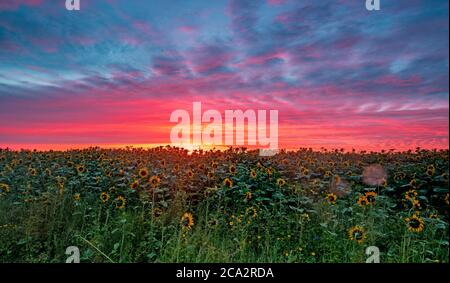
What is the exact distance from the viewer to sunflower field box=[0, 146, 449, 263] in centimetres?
443

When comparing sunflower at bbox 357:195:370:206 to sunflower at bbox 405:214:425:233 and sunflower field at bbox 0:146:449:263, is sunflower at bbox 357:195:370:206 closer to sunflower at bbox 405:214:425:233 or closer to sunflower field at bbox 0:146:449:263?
sunflower field at bbox 0:146:449:263

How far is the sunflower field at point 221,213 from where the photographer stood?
14.5ft

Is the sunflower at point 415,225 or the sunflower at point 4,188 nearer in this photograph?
the sunflower at point 415,225

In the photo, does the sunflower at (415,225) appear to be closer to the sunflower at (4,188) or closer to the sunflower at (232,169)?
the sunflower at (232,169)

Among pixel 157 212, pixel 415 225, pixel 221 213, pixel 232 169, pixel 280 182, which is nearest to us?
pixel 415 225

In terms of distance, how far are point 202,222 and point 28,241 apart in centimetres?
209

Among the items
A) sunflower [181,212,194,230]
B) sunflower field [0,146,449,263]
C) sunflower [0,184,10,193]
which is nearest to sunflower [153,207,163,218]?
sunflower field [0,146,449,263]

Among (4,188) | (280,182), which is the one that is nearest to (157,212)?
(280,182)

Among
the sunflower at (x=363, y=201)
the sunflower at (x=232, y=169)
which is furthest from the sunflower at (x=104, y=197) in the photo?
the sunflower at (x=363, y=201)

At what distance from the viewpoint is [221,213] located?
216 inches

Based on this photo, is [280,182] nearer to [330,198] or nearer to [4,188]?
[330,198]
